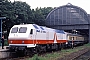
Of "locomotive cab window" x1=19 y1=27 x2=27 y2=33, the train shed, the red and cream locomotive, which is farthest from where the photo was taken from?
the train shed

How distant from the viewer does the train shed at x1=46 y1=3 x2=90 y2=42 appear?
62.1 meters

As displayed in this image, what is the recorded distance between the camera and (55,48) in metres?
32.7

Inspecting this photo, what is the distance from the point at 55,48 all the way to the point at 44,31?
657cm

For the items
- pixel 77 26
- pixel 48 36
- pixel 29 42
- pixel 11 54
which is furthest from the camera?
pixel 77 26

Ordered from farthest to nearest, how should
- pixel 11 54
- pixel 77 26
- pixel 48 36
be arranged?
pixel 77 26, pixel 48 36, pixel 11 54

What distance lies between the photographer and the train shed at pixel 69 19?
6212cm

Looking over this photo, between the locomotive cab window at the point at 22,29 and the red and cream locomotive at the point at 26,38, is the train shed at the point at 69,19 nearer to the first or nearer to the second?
the red and cream locomotive at the point at 26,38

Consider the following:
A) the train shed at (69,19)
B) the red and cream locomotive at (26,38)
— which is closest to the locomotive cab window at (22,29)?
the red and cream locomotive at (26,38)

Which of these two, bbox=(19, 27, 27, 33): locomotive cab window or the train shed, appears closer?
bbox=(19, 27, 27, 33): locomotive cab window

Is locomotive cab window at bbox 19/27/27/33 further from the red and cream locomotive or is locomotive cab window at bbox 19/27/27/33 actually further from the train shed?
the train shed

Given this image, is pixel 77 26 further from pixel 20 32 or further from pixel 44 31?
pixel 20 32

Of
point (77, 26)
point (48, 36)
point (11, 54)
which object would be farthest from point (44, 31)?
point (77, 26)

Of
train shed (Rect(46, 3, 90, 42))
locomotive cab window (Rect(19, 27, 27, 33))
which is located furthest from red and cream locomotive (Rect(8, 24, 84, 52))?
train shed (Rect(46, 3, 90, 42))

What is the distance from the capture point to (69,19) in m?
63.1
